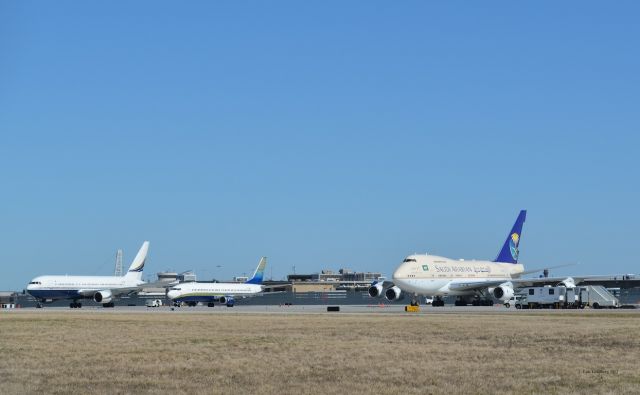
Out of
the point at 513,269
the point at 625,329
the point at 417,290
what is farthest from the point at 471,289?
the point at 625,329

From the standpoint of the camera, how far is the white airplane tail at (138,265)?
12176 cm

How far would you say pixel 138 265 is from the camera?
125 metres

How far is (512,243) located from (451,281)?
18.2 metres

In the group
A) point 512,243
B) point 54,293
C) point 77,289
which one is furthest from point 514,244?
point 54,293

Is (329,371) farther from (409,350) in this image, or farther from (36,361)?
(36,361)

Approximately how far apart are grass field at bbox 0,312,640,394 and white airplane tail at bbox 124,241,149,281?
85.8 metres

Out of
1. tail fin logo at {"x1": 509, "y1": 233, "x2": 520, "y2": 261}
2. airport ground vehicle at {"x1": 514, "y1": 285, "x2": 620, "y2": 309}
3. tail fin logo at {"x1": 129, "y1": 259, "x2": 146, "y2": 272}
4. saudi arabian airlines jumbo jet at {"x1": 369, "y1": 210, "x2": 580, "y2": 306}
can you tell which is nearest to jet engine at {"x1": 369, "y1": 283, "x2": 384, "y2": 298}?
saudi arabian airlines jumbo jet at {"x1": 369, "y1": 210, "x2": 580, "y2": 306}

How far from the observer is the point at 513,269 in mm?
104250

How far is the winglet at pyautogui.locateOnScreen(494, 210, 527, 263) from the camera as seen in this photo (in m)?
106

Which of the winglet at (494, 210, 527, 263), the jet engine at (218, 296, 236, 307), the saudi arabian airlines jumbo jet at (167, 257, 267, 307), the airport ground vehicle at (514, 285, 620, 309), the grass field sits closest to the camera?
the grass field

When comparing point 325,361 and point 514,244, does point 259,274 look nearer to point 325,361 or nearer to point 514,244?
point 514,244

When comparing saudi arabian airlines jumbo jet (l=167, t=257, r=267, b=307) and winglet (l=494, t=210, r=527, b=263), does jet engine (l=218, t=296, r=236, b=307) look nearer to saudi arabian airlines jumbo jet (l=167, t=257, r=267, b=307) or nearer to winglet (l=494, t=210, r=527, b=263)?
saudi arabian airlines jumbo jet (l=167, t=257, r=267, b=307)

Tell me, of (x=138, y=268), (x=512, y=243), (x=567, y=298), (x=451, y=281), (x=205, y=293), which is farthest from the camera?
(x=138, y=268)

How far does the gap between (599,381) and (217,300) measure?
10118cm
